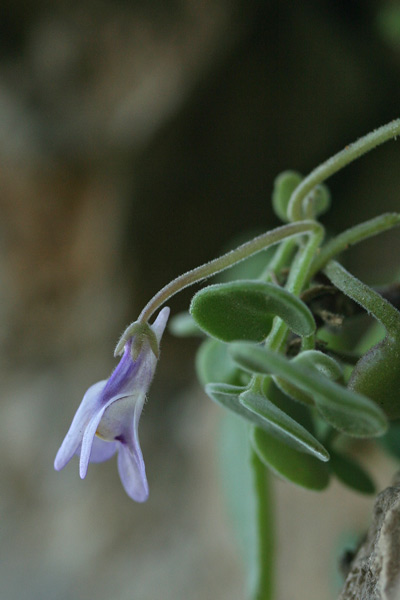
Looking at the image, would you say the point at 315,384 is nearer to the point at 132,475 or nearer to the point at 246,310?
the point at 246,310

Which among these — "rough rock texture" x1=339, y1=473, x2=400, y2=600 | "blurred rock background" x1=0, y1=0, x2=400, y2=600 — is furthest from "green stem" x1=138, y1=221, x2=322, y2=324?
"blurred rock background" x1=0, y1=0, x2=400, y2=600

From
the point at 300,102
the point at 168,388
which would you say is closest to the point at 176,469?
the point at 168,388

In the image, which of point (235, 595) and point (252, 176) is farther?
point (252, 176)

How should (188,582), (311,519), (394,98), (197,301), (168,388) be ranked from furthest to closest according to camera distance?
1. (168,388)
2. (188,582)
3. (394,98)
4. (311,519)
5. (197,301)

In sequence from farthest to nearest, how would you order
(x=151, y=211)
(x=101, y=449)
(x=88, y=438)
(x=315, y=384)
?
(x=151, y=211) < (x=101, y=449) < (x=88, y=438) < (x=315, y=384)

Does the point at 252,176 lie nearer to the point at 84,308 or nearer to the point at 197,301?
the point at 84,308

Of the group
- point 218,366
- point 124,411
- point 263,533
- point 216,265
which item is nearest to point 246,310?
point 216,265

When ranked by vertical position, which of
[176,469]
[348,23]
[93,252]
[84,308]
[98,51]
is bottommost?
[176,469]

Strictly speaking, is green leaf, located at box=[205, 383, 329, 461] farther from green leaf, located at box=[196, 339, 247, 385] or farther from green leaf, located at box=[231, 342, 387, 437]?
green leaf, located at box=[196, 339, 247, 385]
